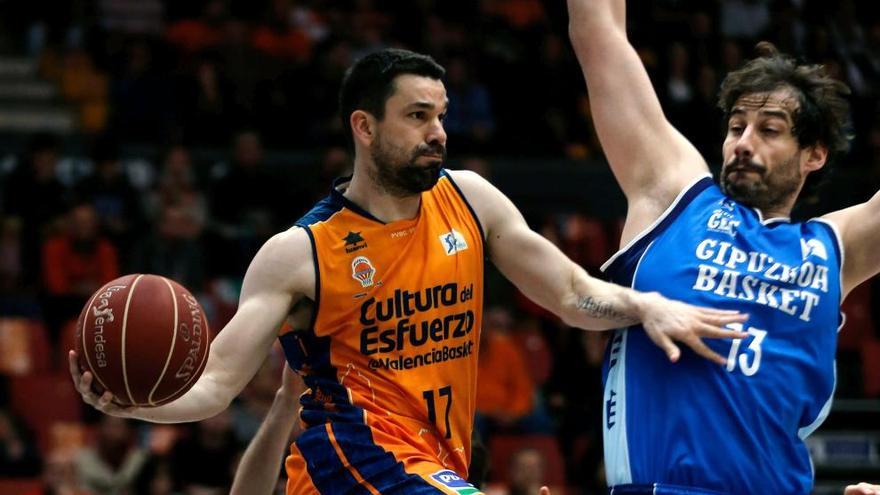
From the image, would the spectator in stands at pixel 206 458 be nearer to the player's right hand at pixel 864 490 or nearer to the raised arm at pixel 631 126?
the raised arm at pixel 631 126

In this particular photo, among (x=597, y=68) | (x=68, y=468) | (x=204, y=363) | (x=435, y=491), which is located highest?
(x=597, y=68)

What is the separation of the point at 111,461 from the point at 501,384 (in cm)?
338

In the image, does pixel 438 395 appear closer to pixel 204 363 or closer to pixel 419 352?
pixel 419 352

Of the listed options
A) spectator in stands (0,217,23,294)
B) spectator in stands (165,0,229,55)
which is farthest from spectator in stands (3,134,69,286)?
spectator in stands (165,0,229,55)

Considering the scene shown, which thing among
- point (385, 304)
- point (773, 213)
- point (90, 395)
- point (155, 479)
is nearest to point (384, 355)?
point (385, 304)

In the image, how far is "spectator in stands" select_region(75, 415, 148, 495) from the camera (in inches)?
425

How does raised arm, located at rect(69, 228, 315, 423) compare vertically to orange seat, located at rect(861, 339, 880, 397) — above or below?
above

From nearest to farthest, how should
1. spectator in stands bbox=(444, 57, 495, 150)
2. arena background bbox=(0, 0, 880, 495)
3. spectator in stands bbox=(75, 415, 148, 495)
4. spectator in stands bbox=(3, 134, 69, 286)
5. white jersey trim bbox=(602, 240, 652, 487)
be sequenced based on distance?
white jersey trim bbox=(602, 240, 652, 487) < spectator in stands bbox=(75, 415, 148, 495) < arena background bbox=(0, 0, 880, 495) < spectator in stands bbox=(3, 134, 69, 286) < spectator in stands bbox=(444, 57, 495, 150)

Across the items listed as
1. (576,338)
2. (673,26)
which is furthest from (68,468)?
(673,26)

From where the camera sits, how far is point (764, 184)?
502cm

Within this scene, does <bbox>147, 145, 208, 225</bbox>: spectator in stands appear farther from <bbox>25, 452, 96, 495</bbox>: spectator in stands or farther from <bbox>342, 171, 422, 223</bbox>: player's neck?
<bbox>342, 171, 422, 223</bbox>: player's neck

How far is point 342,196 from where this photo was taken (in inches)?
220

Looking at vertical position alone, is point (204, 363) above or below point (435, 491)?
above

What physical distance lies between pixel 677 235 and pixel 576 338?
763 cm
